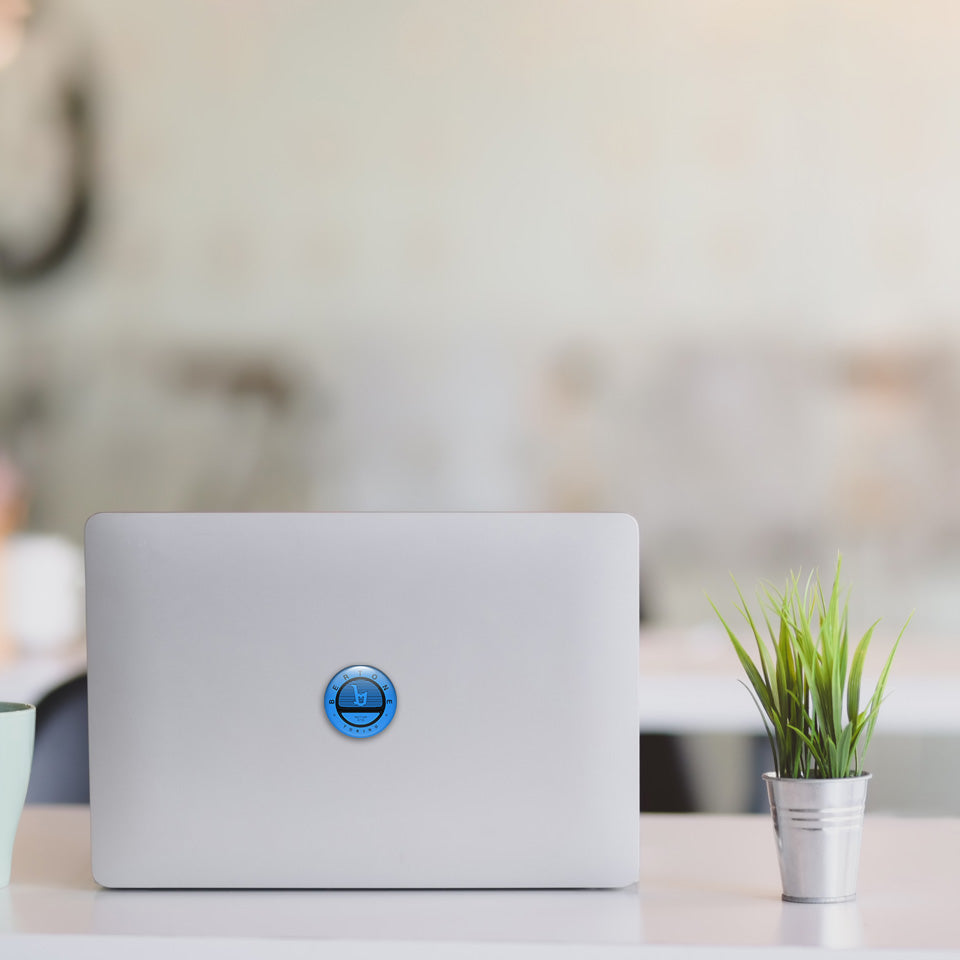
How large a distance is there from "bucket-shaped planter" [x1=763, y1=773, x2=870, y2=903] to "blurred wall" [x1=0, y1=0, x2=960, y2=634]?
234 centimetres

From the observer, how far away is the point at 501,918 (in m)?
0.71

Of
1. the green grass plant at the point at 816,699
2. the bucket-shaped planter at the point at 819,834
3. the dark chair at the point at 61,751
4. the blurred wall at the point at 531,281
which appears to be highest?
the blurred wall at the point at 531,281

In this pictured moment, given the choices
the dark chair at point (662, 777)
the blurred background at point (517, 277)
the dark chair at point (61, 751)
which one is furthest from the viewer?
the blurred background at point (517, 277)

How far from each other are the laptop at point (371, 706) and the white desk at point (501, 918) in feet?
0.07

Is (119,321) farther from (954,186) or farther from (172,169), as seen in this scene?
(954,186)

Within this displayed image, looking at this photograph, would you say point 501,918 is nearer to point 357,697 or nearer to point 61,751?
point 357,697

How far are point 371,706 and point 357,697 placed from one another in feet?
0.03

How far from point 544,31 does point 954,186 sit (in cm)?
109

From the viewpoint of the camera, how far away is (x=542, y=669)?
30.1 inches

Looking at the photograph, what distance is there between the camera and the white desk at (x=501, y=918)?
0.67 m

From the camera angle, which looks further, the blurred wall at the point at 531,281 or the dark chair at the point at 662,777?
the blurred wall at the point at 531,281

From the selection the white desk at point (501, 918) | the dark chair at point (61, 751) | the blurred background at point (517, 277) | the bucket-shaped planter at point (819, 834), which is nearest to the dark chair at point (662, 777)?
the blurred background at point (517, 277)

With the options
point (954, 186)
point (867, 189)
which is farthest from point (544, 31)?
point (954, 186)

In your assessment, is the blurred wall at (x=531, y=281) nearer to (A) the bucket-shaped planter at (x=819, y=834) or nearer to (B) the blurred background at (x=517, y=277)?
(B) the blurred background at (x=517, y=277)
